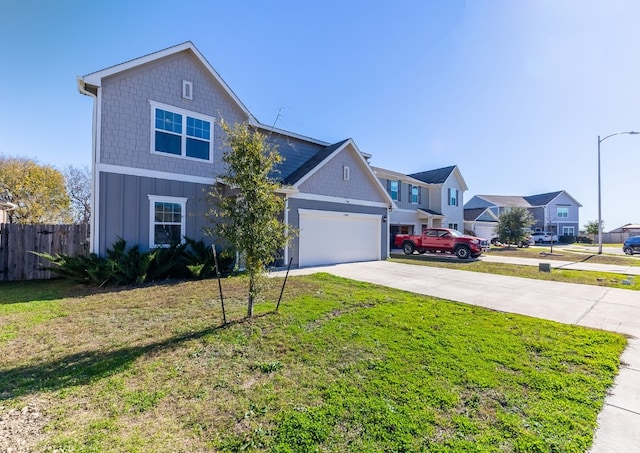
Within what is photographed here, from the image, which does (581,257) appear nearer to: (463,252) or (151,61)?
(463,252)

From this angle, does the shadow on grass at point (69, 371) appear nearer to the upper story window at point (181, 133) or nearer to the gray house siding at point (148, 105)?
the gray house siding at point (148, 105)

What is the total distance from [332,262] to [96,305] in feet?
29.7

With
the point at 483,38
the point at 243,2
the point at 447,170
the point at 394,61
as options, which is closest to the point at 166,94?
the point at 243,2

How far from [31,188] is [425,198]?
2942cm

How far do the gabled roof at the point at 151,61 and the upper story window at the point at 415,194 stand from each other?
53.8ft

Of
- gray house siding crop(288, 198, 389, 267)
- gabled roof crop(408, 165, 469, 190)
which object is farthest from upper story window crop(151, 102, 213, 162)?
gabled roof crop(408, 165, 469, 190)

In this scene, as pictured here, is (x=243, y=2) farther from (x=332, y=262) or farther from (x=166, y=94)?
(x=332, y=262)

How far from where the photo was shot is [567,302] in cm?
704

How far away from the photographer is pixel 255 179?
4.95 metres

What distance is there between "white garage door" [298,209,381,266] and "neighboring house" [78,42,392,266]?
0.06 m

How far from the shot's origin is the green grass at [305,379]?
2.44 meters

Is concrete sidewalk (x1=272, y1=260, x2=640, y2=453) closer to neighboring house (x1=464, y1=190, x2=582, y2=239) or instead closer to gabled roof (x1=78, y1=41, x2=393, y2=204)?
gabled roof (x1=78, y1=41, x2=393, y2=204)

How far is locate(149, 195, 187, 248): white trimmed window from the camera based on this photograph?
9.55m

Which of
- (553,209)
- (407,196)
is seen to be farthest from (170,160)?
(553,209)
